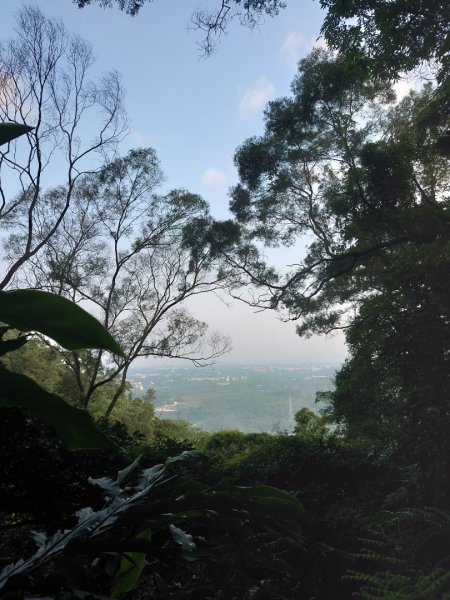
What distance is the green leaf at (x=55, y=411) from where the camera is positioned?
0.37 metres

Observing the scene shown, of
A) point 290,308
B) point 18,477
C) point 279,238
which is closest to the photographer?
point 18,477

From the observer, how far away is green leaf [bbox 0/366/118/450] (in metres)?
0.37

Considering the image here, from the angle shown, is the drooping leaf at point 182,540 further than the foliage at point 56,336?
Yes

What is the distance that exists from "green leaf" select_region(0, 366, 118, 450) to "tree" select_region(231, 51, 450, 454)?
298 centimetres

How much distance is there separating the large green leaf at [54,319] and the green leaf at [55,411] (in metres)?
0.06

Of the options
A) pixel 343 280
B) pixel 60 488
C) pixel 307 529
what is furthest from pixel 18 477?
pixel 343 280

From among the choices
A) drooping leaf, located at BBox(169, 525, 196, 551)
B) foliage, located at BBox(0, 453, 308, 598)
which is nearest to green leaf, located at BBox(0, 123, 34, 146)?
foliage, located at BBox(0, 453, 308, 598)

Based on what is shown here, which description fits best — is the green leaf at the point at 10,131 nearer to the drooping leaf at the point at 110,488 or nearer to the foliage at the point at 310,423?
the drooping leaf at the point at 110,488

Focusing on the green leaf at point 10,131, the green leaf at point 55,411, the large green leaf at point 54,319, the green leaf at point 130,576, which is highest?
the green leaf at point 10,131

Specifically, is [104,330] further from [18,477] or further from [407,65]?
[407,65]

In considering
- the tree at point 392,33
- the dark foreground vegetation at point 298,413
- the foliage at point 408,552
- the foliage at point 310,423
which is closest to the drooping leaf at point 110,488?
the dark foreground vegetation at point 298,413

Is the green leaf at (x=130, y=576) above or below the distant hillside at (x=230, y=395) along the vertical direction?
above

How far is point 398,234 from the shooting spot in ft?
14.1

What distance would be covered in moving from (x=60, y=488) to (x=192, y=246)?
5.51m
